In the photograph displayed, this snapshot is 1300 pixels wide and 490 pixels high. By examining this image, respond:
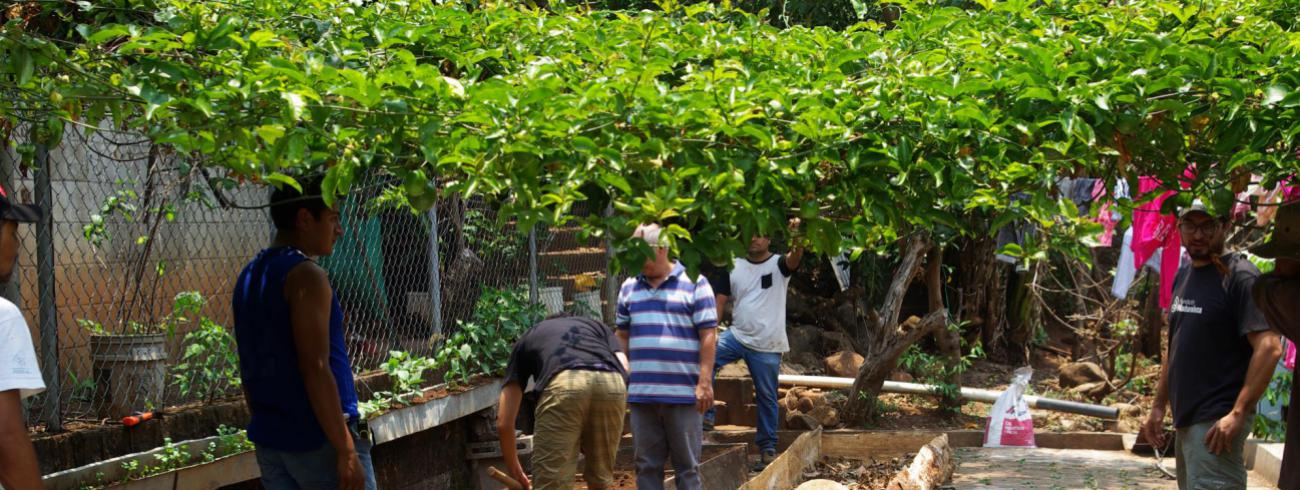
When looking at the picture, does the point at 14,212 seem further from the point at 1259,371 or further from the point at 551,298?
the point at 551,298

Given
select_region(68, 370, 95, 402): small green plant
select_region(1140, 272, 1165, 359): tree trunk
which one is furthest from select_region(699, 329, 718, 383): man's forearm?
select_region(1140, 272, 1165, 359): tree trunk

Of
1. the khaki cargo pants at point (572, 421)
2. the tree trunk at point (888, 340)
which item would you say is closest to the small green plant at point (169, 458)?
the khaki cargo pants at point (572, 421)

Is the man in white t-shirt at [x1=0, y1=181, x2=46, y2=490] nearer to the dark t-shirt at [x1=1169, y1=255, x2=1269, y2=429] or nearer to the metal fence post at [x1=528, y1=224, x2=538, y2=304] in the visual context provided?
the dark t-shirt at [x1=1169, y1=255, x2=1269, y2=429]

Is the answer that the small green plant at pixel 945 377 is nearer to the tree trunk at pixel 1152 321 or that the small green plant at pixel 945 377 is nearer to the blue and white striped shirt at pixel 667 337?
the tree trunk at pixel 1152 321

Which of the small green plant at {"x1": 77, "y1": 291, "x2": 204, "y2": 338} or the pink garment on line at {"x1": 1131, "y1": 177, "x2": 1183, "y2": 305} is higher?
the pink garment on line at {"x1": 1131, "y1": 177, "x2": 1183, "y2": 305}

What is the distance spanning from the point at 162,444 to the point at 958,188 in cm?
409

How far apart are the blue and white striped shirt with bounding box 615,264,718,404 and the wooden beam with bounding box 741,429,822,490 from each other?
2.12 ft

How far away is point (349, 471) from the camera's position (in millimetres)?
4047

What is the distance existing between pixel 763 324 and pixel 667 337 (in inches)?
114

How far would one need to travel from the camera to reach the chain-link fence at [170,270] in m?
5.66

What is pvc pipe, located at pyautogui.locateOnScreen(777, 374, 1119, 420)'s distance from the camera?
10.8 meters

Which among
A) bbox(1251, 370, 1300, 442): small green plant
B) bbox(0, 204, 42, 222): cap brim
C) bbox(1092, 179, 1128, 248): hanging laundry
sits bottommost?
bbox(1251, 370, 1300, 442): small green plant

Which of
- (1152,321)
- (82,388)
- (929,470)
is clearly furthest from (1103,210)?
(1152,321)

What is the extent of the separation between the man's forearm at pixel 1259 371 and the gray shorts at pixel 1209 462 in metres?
0.09
